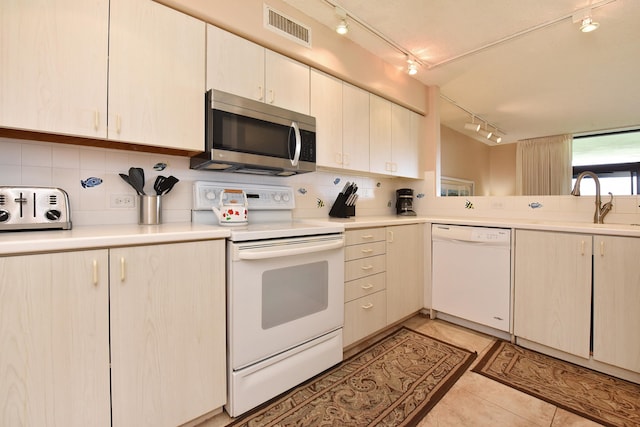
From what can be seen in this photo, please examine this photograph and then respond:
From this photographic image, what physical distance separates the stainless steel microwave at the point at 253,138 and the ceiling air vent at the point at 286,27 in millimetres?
519

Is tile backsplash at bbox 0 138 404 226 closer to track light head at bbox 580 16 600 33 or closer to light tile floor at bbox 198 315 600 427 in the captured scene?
light tile floor at bbox 198 315 600 427

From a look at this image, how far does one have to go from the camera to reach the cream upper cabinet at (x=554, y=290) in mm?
1777

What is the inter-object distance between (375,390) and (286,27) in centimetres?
234

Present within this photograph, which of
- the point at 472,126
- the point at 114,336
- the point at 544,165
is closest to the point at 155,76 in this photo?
the point at 114,336

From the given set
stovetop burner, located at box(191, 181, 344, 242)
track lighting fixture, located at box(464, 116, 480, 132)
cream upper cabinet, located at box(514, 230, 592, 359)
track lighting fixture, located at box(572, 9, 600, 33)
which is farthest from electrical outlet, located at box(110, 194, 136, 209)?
track lighting fixture, located at box(464, 116, 480, 132)

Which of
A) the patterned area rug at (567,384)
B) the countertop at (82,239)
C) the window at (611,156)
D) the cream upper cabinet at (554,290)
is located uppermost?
the window at (611,156)

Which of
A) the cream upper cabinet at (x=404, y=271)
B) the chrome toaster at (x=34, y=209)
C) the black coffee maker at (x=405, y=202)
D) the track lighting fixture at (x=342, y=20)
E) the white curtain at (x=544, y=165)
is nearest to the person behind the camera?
the chrome toaster at (x=34, y=209)

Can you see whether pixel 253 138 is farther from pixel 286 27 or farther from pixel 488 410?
pixel 488 410

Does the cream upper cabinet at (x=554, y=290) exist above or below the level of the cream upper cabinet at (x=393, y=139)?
below

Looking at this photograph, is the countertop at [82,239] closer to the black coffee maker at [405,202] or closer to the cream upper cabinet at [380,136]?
the cream upper cabinet at [380,136]

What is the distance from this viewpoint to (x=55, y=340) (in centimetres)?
97

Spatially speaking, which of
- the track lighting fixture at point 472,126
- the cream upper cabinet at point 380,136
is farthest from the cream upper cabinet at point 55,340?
the track lighting fixture at point 472,126

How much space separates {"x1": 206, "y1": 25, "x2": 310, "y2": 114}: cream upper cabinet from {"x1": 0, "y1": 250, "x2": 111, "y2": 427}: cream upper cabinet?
114 cm

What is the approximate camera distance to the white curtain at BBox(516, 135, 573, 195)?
359 cm
